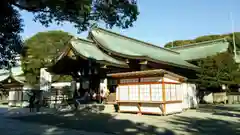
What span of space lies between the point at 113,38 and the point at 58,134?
18.7 meters

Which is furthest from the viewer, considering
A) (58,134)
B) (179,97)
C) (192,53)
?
(192,53)

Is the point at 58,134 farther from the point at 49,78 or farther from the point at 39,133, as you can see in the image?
the point at 49,78

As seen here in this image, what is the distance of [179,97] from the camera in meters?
16.9

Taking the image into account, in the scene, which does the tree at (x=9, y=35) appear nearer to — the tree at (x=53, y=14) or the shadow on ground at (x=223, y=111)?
the tree at (x=53, y=14)

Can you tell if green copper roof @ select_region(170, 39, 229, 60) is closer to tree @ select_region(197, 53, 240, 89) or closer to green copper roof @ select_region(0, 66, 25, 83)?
tree @ select_region(197, 53, 240, 89)

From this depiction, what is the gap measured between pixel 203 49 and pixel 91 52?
1909 centimetres

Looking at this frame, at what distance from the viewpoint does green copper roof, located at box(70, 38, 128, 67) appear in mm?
20466

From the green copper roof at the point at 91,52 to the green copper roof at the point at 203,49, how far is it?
1333cm

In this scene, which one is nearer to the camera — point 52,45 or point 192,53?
point 192,53

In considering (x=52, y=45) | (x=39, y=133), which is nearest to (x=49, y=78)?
(x=39, y=133)

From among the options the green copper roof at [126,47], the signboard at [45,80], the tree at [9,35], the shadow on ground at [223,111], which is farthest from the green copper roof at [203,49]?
the tree at [9,35]

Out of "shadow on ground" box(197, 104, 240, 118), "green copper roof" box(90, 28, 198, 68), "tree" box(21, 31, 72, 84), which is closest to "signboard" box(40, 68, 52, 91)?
"green copper roof" box(90, 28, 198, 68)

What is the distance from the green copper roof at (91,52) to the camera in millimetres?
20466

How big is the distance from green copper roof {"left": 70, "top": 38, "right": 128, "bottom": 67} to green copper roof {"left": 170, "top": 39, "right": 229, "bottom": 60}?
13.3 metres
